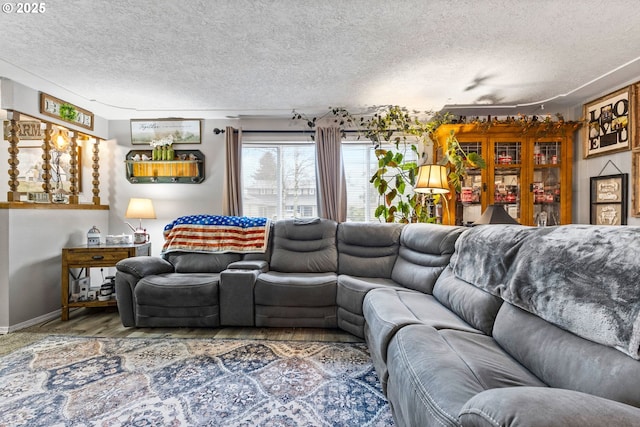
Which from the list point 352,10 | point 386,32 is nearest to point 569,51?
point 386,32

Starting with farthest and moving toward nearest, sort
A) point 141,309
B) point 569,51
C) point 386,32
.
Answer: point 141,309 → point 569,51 → point 386,32

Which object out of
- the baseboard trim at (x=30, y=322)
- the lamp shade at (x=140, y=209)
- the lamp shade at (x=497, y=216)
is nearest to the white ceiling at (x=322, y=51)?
the lamp shade at (x=140, y=209)

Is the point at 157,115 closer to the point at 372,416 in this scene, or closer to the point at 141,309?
the point at 141,309

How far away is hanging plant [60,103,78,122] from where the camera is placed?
337 centimetres

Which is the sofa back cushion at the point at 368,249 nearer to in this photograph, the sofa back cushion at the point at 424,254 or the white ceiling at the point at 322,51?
the sofa back cushion at the point at 424,254

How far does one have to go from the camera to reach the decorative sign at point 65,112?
3180mm

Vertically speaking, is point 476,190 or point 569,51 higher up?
point 569,51

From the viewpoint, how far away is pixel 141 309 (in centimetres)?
277

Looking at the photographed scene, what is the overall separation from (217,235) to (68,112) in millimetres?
2179

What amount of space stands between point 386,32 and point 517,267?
181cm

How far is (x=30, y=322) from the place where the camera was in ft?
9.59

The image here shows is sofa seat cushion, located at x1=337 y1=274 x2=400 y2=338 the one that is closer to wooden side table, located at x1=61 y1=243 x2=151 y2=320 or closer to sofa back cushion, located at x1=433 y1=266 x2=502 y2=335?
sofa back cushion, located at x1=433 y1=266 x2=502 y2=335

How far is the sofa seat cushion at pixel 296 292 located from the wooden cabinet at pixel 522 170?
72.5 inches

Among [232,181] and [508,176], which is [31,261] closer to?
[232,181]
